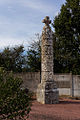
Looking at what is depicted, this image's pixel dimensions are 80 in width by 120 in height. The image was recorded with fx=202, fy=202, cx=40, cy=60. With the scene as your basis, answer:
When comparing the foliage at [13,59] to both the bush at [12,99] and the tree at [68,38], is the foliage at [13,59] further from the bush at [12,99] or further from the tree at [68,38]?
the bush at [12,99]

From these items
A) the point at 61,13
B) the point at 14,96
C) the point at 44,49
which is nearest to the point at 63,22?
the point at 61,13

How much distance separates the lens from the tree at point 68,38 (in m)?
21.0

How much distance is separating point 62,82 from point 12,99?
1094 cm

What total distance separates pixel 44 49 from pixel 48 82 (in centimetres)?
198

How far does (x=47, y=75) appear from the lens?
11969 mm

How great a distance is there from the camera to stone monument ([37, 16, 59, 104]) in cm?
1153

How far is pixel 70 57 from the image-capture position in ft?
68.5

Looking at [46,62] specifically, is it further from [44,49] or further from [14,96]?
[14,96]

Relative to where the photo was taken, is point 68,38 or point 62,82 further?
point 68,38

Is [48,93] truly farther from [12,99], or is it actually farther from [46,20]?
[12,99]

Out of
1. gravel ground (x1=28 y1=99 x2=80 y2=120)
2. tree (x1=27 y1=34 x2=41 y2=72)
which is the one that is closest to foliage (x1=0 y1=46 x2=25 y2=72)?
tree (x1=27 y1=34 x2=41 y2=72)

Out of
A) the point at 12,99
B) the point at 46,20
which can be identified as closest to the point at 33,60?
the point at 46,20

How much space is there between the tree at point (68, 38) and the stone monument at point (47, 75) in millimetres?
8749

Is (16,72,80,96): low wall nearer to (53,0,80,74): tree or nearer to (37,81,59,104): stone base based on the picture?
(37,81,59,104): stone base
